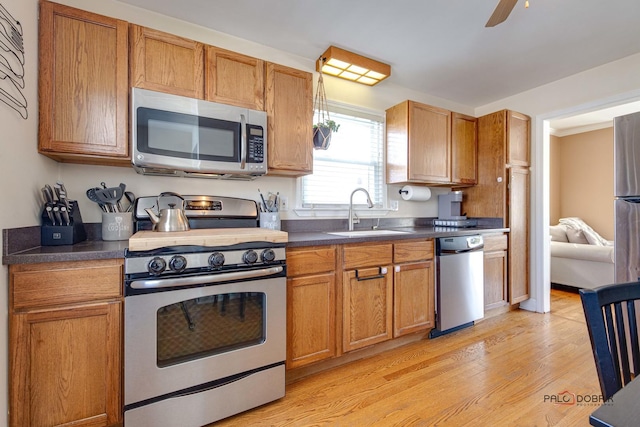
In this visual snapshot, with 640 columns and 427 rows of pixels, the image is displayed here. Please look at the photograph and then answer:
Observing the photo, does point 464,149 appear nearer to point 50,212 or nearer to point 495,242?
point 495,242

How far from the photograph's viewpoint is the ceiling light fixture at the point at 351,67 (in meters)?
2.42

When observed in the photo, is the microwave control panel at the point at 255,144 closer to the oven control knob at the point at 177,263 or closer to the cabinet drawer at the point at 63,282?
the oven control knob at the point at 177,263

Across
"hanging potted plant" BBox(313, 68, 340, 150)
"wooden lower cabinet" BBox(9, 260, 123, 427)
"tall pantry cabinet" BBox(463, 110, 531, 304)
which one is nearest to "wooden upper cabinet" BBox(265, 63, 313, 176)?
"hanging potted plant" BBox(313, 68, 340, 150)

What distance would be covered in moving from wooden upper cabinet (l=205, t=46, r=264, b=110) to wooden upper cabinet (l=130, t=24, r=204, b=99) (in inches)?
2.4

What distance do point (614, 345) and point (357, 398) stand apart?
1.31 meters

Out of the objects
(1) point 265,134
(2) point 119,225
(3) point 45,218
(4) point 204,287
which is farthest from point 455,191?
(3) point 45,218

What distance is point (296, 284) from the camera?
5.98ft

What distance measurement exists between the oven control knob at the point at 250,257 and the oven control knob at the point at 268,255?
0.14 ft

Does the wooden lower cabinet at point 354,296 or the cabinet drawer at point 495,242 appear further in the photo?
the cabinet drawer at point 495,242

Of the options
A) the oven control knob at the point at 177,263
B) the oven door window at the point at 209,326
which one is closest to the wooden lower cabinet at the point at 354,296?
the oven door window at the point at 209,326

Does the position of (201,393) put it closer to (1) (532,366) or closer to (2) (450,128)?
(1) (532,366)

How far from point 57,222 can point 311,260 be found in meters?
1.41

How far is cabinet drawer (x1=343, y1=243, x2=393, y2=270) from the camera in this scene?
2.03 meters

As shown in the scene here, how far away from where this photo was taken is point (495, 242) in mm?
2945
